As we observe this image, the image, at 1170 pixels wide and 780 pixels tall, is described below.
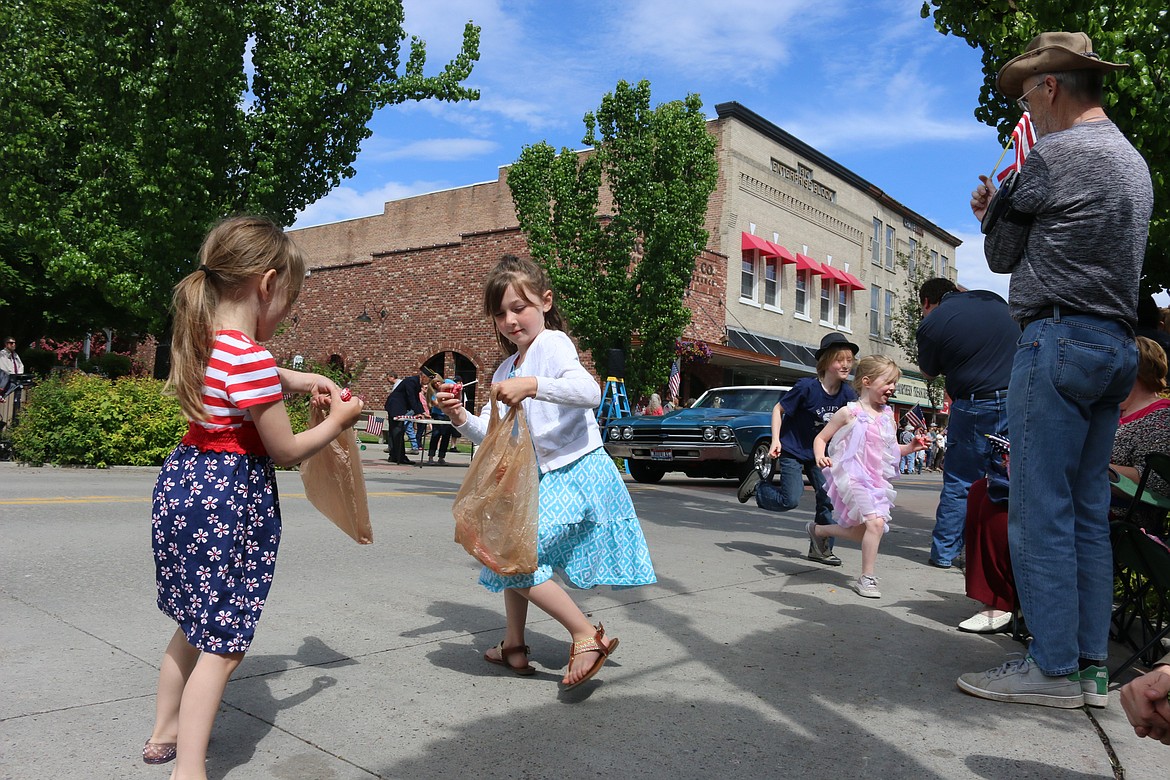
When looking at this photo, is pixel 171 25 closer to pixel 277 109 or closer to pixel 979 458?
pixel 277 109

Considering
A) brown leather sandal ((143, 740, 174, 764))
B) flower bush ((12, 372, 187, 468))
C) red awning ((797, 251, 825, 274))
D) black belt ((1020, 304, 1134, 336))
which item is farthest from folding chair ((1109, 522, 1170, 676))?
red awning ((797, 251, 825, 274))

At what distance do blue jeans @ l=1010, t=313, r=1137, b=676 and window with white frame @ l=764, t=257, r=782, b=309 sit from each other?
94.3 feet

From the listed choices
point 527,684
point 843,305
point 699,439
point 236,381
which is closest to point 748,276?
point 843,305

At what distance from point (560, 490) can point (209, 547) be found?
1.39m

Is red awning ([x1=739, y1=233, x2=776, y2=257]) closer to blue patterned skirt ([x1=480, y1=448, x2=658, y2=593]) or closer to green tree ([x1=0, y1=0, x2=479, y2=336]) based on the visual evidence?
green tree ([x1=0, y1=0, x2=479, y2=336])

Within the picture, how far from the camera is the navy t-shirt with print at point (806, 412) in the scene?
7176 mm

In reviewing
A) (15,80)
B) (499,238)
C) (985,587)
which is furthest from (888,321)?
(985,587)

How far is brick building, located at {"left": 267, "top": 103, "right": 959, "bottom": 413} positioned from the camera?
28.7m

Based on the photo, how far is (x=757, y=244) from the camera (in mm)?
30312

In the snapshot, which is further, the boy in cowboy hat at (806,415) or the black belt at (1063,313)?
the boy in cowboy hat at (806,415)

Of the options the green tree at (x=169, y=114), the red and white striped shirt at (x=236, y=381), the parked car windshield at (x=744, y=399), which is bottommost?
the red and white striped shirt at (x=236, y=381)

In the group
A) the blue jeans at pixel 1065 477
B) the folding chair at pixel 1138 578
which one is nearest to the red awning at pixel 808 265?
the folding chair at pixel 1138 578

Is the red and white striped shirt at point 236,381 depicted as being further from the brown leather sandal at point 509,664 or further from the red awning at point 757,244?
the red awning at point 757,244

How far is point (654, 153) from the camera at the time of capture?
882 inches
